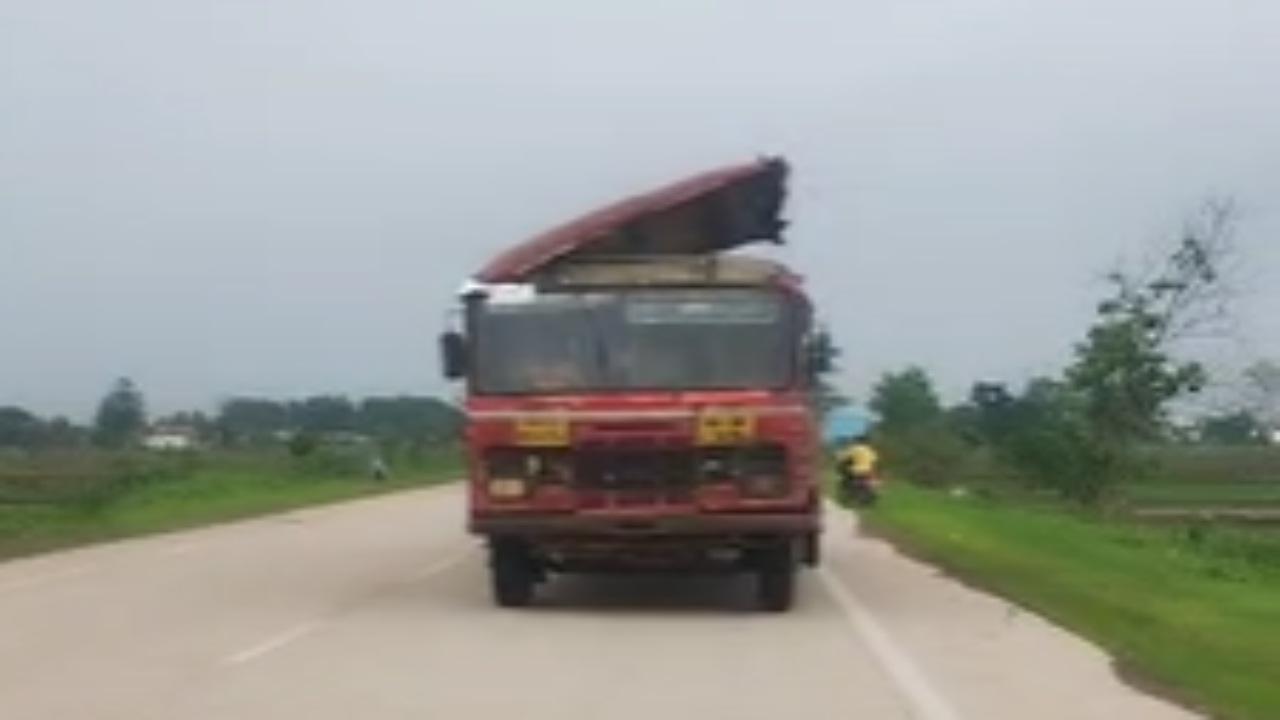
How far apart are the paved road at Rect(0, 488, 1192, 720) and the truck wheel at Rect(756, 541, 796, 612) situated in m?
0.25

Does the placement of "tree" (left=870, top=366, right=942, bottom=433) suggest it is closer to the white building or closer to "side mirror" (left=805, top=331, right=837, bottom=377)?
the white building

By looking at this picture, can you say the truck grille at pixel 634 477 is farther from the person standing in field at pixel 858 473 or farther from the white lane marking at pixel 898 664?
the person standing in field at pixel 858 473

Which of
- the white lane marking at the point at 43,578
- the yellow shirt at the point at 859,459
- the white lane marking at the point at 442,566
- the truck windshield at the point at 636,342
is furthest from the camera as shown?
the yellow shirt at the point at 859,459

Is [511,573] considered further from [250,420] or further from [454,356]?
[250,420]

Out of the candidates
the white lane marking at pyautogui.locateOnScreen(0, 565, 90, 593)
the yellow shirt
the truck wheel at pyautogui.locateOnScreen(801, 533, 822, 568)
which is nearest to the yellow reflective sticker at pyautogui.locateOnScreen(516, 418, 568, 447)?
the truck wheel at pyautogui.locateOnScreen(801, 533, 822, 568)

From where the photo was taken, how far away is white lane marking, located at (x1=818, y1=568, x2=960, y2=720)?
1232 centimetres

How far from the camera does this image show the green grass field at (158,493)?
37.7m

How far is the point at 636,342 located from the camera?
18484 mm

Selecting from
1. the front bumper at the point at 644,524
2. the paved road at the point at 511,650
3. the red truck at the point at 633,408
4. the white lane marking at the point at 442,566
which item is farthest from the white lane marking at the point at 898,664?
the white lane marking at the point at 442,566

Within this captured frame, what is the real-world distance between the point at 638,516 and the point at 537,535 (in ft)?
2.79

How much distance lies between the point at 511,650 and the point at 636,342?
3828 millimetres

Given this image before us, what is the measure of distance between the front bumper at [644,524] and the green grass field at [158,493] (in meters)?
14.8

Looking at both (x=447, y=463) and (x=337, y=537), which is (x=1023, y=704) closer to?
(x=337, y=537)

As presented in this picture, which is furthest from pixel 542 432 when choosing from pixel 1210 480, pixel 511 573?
pixel 1210 480
